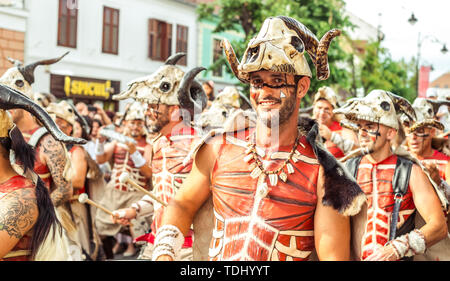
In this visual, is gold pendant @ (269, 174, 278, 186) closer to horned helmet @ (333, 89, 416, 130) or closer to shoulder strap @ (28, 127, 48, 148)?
horned helmet @ (333, 89, 416, 130)

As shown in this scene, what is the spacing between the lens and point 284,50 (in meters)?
3.16

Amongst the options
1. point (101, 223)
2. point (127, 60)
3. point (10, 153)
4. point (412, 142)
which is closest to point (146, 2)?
point (127, 60)

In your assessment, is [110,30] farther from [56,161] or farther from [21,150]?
[21,150]

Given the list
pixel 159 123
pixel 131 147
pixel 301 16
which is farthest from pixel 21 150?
pixel 301 16

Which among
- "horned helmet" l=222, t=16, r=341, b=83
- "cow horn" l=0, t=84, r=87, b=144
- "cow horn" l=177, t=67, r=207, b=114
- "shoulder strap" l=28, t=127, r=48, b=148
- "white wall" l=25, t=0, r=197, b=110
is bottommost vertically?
"shoulder strap" l=28, t=127, r=48, b=148

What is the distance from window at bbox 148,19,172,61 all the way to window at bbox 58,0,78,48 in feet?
14.1

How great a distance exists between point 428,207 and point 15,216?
10.2 feet

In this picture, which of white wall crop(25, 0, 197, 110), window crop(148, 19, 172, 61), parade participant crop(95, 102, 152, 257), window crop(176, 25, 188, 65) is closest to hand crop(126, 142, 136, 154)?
parade participant crop(95, 102, 152, 257)

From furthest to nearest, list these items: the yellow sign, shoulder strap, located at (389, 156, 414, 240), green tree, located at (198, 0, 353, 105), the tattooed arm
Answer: the yellow sign < green tree, located at (198, 0, 353, 105) < shoulder strap, located at (389, 156, 414, 240) < the tattooed arm

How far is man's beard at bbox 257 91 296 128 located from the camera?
321 centimetres

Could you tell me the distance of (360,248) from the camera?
3.07m

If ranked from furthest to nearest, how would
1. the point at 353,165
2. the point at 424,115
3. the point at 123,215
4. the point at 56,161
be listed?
the point at 424,115, the point at 56,161, the point at 353,165, the point at 123,215
